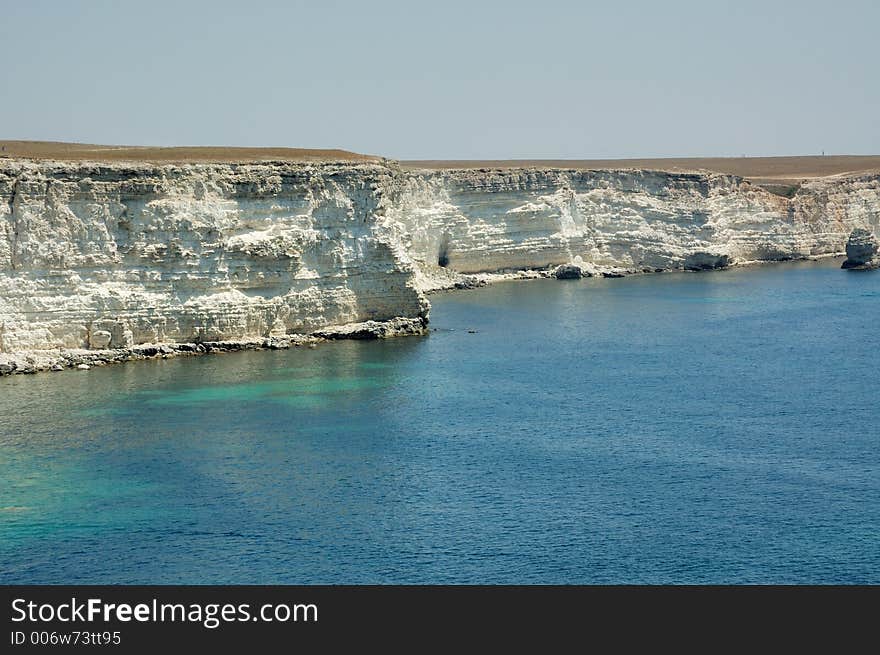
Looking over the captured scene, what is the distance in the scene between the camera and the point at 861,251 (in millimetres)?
A: 90625

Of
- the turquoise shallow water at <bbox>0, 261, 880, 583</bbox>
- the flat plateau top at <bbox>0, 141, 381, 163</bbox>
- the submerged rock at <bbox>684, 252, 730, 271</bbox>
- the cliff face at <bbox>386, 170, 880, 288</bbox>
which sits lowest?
the turquoise shallow water at <bbox>0, 261, 880, 583</bbox>

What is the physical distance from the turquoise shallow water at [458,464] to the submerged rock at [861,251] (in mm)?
35402

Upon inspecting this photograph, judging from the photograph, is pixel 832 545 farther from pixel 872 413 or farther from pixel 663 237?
pixel 663 237

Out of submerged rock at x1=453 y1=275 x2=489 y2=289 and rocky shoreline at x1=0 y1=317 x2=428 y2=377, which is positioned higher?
rocky shoreline at x1=0 y1=317 x2=428 y2=377

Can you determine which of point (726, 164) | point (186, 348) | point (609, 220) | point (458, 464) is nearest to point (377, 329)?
point (186, 348)

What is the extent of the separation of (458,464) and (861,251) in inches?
2543

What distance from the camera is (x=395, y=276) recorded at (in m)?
56.7

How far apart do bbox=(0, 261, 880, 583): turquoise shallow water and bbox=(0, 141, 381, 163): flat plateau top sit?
9398 millimetres

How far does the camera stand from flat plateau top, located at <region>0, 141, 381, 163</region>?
52.1 meters

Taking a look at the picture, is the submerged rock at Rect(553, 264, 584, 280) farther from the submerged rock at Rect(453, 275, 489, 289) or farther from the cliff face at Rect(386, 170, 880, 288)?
the submerged rock at Rect(453, 275, 489, 289)

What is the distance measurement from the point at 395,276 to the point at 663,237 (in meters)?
40.6

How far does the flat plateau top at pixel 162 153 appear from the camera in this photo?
5207cm

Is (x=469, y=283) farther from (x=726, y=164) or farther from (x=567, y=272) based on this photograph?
(x=726, y=164)

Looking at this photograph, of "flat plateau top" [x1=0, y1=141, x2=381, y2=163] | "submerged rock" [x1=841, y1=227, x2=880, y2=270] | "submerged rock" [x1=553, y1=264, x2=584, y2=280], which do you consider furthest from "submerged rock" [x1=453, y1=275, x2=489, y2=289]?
"submerged rock" [x1=841, y1=227, x2=880, y2=270]
